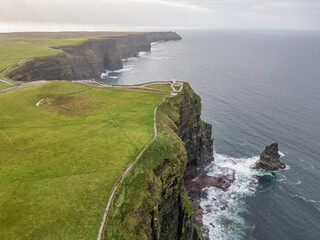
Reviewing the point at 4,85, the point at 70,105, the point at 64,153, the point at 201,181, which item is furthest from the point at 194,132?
the point at 4,85

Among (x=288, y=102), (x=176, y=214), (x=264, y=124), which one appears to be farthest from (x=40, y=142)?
(x=288, y=102)

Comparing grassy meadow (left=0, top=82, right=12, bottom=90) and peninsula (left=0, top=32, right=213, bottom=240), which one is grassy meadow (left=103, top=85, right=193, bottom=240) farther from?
grassy meadow (left=0, top=82, right=12, bottom=90)

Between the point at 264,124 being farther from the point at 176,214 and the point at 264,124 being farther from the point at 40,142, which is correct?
the point at 40,142

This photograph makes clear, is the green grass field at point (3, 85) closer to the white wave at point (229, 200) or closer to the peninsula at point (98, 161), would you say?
the peninsula at point (98, 161)

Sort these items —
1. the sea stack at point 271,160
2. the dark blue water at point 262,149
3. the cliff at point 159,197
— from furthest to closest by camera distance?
the sea stack at point 271,160 → the dark blue water at point 262,149 → the cliff at point 159,197

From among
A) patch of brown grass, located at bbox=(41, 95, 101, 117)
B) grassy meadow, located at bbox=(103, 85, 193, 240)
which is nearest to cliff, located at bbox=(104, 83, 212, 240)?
grassy meadow, located at bbox=(103, 85, 193, 240)

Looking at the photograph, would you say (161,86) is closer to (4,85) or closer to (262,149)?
(262,149)

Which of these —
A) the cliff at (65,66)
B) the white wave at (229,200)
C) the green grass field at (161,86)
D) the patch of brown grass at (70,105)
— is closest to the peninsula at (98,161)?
the patch of brown grass at (70,105)
